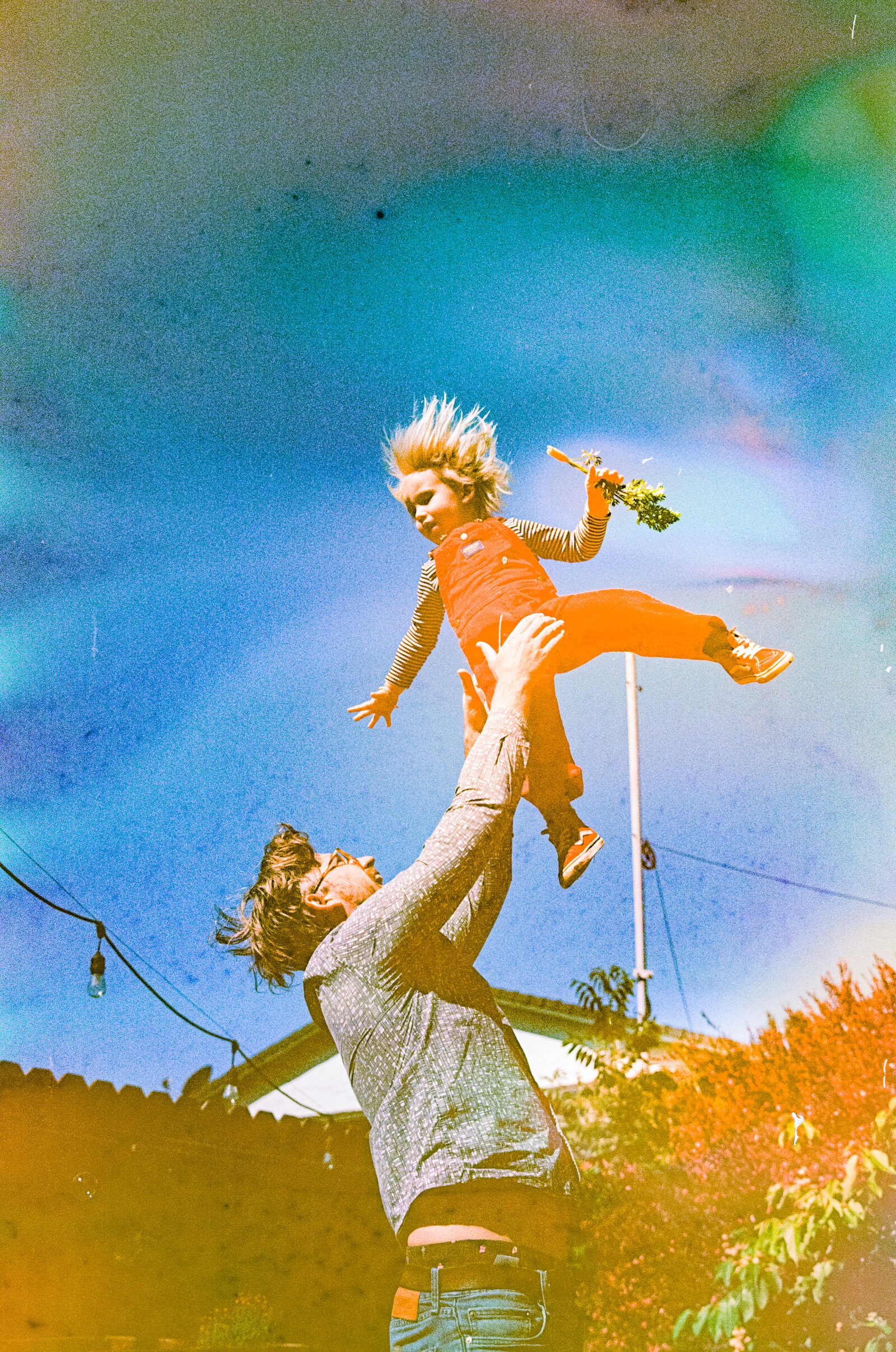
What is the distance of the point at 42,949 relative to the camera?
6.35 ft

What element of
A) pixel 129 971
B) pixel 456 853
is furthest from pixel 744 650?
pixel 129 971

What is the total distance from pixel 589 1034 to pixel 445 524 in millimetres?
889

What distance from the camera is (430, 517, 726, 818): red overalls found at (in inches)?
69.1

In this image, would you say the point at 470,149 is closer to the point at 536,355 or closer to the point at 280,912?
the point at 536,355

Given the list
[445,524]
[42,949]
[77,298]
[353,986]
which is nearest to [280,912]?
[353,986]

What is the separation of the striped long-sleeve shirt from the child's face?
0.21ft

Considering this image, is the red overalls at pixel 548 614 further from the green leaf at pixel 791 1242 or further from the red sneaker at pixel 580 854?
the green leaf at pixel 791 1242

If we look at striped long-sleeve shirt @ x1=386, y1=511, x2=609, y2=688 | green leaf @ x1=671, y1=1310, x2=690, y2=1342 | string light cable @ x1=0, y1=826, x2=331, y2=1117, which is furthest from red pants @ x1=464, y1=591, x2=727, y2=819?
green leaf @ x1=671, y1=1310, x2=690, y2=1342

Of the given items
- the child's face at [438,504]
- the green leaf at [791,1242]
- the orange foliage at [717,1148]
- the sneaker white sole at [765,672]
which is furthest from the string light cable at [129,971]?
the sneaker white sole at [765,672]

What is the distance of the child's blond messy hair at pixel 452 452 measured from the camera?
192 cm

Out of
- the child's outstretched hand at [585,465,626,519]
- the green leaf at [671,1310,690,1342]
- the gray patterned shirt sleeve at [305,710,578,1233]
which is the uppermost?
the child's outstretched hand at [585,465,626,519]

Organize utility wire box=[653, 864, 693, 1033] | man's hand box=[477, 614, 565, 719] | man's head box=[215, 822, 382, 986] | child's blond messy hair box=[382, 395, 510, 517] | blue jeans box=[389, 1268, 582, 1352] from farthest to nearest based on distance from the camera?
child's blond messy hair box=[382, 395, 510, 517], utility wire box=[653, 864, 693, 1033], man's head box=[215, 822, 382, 986], man's hand box=[477, 614, 565, 719], blue jeans box=[389, 1268, 582, 1352]

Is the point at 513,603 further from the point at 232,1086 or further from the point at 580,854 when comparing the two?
the point at 232,1086

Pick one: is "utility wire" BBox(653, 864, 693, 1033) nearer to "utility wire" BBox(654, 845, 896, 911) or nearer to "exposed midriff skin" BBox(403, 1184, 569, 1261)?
"utility wire" BBox(654, 845, 896, 911)
